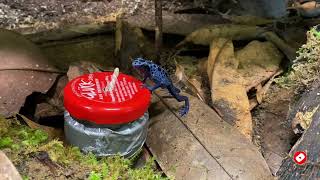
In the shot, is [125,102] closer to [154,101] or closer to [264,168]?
[154,101]

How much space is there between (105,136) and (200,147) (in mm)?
354

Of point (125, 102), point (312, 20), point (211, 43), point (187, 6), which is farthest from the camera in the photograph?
point (187, 6)

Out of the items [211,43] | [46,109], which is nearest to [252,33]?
[211,43]

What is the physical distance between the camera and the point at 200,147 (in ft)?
6.12

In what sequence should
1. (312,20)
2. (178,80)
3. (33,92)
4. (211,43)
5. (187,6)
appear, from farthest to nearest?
(187,6) < (312,20) < (211,43) < (178,80) < (33,92)

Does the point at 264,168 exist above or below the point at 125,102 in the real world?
below

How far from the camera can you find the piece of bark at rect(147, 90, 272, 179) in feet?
5.86

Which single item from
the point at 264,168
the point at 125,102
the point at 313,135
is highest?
the point at 125,102

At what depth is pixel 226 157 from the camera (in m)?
1.82

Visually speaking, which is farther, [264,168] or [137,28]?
[137,28]

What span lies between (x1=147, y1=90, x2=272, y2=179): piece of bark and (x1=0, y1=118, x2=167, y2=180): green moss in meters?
0.09

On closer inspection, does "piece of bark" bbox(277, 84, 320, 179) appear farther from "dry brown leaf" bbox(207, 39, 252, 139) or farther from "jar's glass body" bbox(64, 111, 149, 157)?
"jar's glass body" bbox(64, 111, 149, 157)

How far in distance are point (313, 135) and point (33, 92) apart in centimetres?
108

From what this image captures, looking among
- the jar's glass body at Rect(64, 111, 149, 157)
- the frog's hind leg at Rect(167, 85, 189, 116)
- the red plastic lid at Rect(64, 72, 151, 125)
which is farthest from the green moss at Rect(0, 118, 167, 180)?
the frog's hind leg at Rect(167, 85, 189, 116)
